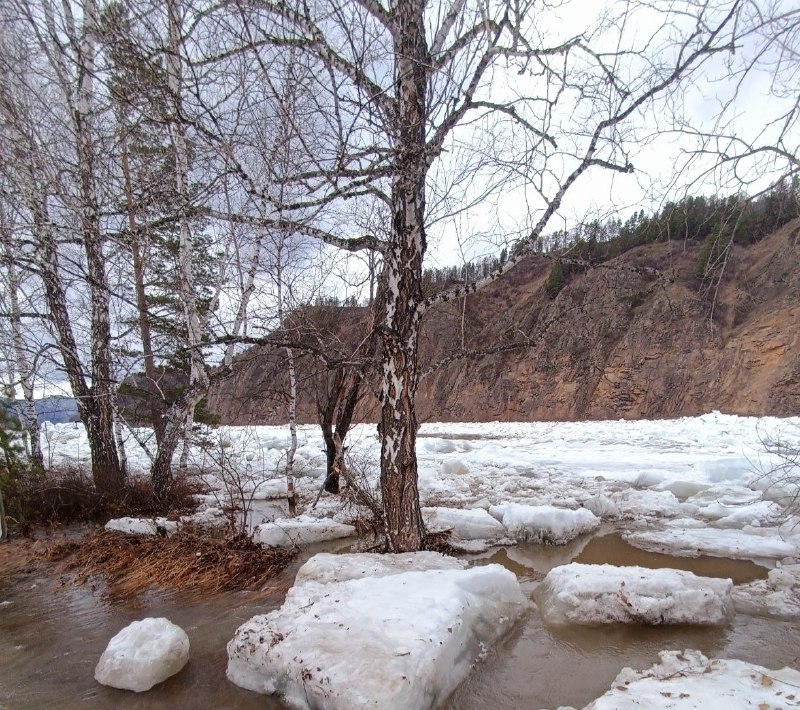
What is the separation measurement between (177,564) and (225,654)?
1.90 metres

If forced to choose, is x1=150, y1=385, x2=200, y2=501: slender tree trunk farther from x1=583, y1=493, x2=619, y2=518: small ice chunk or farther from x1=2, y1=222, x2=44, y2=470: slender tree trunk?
x1=583, y1=493, x2=619, y2=518: small ice chunk

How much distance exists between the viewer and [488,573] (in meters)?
3.32

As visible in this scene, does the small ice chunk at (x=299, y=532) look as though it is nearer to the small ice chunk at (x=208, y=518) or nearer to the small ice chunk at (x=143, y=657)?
the small ice chunk at (x=208, y=518)

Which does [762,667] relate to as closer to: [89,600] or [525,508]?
[525,508]

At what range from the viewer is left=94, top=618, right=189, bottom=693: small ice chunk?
2680 mm

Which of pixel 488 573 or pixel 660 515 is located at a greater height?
pixel 488 573

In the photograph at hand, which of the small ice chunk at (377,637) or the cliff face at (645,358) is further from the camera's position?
the cliff face at (645,358)

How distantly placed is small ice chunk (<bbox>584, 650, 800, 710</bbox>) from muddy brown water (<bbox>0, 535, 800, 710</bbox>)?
0.63 ft

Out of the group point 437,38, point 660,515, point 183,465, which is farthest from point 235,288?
point 660,515

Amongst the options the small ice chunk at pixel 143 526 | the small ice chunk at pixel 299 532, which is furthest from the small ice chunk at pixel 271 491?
the small ice chunk at pixel 299 532

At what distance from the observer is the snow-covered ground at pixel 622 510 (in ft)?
10.5

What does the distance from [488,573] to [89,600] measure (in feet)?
11.8

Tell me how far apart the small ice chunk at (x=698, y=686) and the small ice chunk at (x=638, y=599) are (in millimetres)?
481

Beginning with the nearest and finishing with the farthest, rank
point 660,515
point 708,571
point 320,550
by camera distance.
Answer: point 708,571
point 320,550
point 660,515
